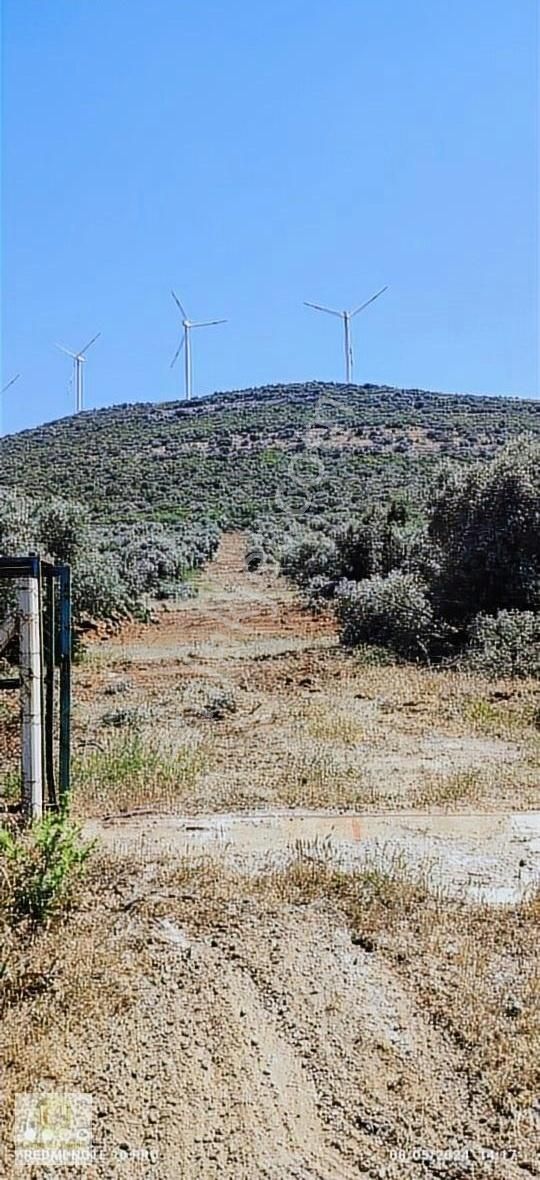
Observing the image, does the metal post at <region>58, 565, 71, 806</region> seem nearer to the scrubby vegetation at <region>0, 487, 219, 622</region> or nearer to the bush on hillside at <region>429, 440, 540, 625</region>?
the scrubby vegetation at <region>0, 487, 219, 622</region>

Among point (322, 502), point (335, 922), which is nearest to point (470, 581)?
point (335, 922)

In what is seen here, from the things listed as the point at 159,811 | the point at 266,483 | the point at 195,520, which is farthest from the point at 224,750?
the point at 266,483

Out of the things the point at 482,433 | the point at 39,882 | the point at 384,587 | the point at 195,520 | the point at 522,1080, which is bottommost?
the point at 522,1080

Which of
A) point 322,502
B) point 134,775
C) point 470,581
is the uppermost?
point 322,502

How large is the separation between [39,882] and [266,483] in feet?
117

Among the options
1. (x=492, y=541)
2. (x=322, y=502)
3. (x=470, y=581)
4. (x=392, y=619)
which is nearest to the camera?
(x=392, y=619)

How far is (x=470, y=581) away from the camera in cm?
1414

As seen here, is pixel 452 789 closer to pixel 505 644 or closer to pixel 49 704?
pixel 49 704

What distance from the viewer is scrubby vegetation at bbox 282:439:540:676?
12.6 m

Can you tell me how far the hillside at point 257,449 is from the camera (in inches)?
1399

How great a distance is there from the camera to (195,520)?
32938 millimetres

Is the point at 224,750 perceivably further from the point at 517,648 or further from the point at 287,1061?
the point at 517,648

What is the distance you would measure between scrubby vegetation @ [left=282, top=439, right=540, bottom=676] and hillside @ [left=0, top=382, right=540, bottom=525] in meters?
17.4

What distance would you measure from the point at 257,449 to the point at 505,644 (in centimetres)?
3385
